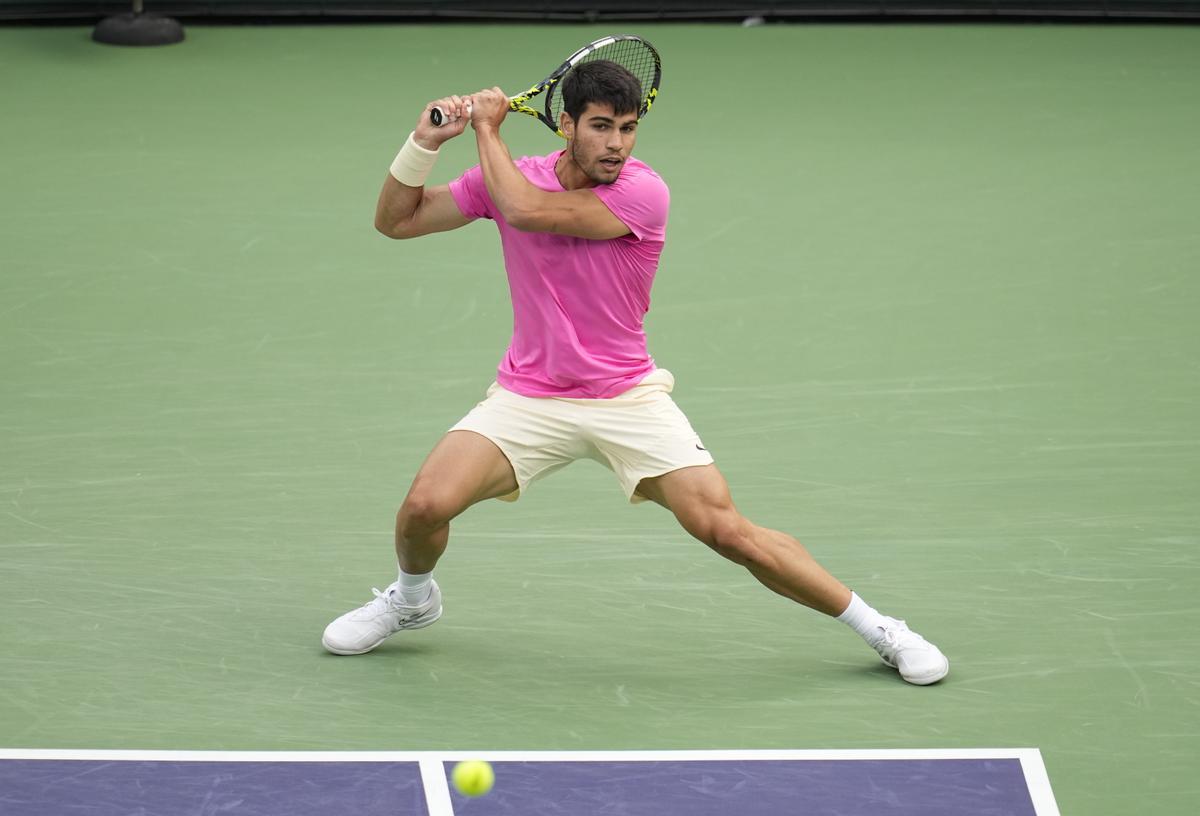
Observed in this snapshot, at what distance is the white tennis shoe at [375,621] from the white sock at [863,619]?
1.22 metres

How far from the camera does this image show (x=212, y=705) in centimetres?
492

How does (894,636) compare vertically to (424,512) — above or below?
below

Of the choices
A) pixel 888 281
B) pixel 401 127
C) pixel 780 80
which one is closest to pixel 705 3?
pixel 780 80

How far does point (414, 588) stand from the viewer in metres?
5.13

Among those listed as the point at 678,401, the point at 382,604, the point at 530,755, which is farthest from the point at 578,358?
the point at 678,401

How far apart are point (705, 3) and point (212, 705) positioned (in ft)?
26.5

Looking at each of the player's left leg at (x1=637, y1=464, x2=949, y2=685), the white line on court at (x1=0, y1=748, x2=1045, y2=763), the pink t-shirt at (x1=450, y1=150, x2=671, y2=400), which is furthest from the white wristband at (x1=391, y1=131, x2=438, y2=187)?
the white line on court at (x1=0, y1=748, x2=1045, y2=763)

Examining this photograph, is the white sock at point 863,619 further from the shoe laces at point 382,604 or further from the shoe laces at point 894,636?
the shoe laces at point 382,604

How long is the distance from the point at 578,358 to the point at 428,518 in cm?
62

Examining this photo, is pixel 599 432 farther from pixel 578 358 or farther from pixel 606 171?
pixel 606 171

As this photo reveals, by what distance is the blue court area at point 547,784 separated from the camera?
446 centimetres

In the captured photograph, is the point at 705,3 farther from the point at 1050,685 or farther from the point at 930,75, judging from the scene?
the point at 1050,685

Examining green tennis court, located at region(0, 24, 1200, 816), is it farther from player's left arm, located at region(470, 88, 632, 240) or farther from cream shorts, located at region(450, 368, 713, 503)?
player's left arm, located at region(470, 88, 632, 240)

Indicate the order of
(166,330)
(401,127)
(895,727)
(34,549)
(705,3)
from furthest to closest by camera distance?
(705,3) → (401,127) → (166,330) → (34,549) → (895,727)
